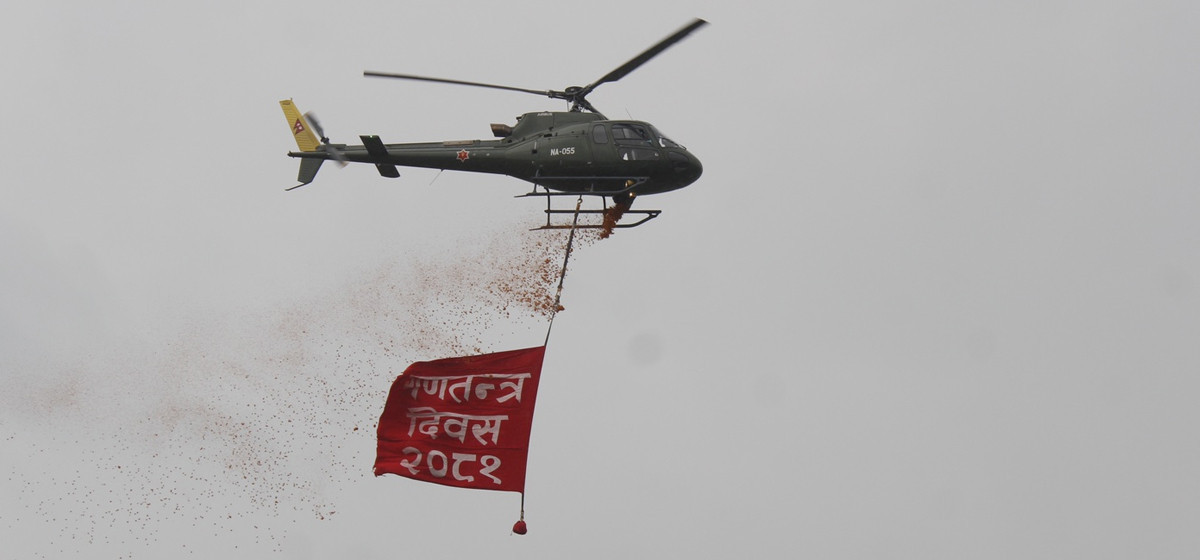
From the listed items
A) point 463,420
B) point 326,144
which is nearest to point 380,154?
point 326,144

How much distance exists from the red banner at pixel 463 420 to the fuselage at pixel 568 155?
5.40 m

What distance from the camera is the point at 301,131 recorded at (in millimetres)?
32000

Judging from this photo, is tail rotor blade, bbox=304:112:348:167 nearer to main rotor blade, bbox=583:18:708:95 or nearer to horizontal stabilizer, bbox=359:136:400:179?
horizontal stabilizer, bbox=359:136:400:179

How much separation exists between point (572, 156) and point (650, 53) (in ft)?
11.7

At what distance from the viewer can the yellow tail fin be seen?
3180 cm

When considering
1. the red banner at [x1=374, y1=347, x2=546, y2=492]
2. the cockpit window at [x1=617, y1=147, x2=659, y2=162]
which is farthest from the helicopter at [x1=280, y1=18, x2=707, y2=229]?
the red banner at [x1=374, y1=347, x2=546, y2=492]

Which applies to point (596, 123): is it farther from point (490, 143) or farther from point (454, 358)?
point (454, 358)

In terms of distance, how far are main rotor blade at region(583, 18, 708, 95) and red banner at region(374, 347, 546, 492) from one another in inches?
255

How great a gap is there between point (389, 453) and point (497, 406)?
2294 millimetres

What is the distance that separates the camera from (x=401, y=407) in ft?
84.5

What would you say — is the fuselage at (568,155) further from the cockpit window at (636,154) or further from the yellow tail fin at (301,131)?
the yellow tail fin at (301,131)

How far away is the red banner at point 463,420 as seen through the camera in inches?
994

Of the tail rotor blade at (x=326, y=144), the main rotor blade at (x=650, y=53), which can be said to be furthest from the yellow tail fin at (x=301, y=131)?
the main rotor blade at (x=650, y=53)

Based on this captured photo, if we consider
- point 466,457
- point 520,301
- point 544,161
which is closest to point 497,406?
point 466,457
